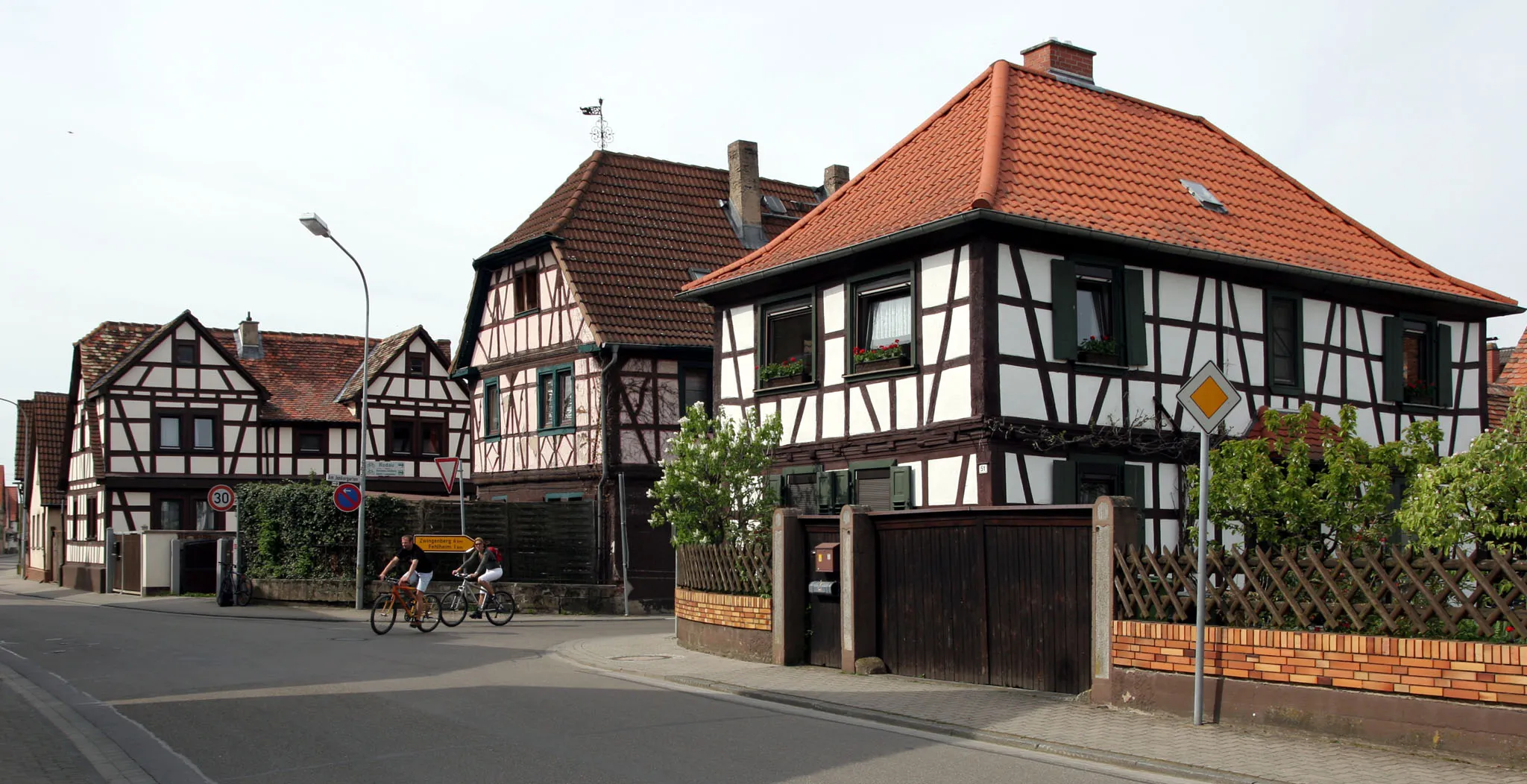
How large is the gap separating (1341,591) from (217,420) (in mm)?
44431

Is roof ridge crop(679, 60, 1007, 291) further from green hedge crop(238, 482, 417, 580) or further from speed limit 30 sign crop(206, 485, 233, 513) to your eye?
speed limit 30 sign crop(206, 485, 233, 513)

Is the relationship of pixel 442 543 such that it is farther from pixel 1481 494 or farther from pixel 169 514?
pixel 169 514

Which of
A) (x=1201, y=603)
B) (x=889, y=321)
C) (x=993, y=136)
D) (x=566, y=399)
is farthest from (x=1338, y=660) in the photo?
(x=566, y=399)

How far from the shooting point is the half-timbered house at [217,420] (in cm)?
4678

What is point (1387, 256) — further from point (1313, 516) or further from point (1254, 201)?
point (1313, 516)

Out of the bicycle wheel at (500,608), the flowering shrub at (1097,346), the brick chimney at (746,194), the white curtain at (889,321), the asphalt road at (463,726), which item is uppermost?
the brick chimney at (746,194)

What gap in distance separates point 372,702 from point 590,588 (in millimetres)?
16563

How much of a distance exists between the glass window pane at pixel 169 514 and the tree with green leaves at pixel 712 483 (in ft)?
107

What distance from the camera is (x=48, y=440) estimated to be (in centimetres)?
6212

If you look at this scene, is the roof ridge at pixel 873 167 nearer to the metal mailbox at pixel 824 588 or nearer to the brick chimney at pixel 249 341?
the metal mailbox at pixel 824 588

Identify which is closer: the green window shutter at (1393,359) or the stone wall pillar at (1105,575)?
the stone wall pillar at (1105,575)

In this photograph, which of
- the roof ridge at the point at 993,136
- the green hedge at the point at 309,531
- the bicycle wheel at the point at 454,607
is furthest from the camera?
the green hedge at the point at 309,531

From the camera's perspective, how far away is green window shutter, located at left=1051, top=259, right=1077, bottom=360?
19641 mm

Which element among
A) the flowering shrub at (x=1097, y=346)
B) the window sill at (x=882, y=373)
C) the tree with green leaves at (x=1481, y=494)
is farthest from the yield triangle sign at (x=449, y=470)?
the tree with green leaves at (x=1481, y=494)
